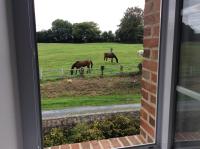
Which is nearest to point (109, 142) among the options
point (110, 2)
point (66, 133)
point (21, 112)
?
point (66, 133)

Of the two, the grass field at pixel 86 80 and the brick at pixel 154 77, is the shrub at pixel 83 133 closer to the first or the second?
the grass field at pixel 86 80

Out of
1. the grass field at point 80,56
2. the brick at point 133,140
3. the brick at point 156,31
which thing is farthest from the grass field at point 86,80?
the brick at point 133,140

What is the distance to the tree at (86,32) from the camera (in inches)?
41.2

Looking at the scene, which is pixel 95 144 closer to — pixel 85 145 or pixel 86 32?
pixel 85 145

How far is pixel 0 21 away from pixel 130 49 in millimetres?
665

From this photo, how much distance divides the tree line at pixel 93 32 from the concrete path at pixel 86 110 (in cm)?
35

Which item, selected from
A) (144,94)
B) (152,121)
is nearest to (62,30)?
(144,94)

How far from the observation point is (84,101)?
1109mm

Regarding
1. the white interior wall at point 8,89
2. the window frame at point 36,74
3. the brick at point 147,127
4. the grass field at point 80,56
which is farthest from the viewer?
the brick at point 147,127

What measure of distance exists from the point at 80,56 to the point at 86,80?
0.13 meters

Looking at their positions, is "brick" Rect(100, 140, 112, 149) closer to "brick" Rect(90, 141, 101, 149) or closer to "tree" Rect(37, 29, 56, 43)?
"brick" Rect(90, 141, 101, 149)

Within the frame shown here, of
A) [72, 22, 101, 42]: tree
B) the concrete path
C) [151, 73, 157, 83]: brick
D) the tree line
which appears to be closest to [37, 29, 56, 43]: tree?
the tree line

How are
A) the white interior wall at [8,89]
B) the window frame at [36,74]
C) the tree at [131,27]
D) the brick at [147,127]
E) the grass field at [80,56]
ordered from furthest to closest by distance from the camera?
the brick at [147,127] < the tree at [131,27] < the grass field at [80,56] < the window frame at [36,74] < the white interior wall at [8,89]

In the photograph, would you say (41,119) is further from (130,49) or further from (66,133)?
(130,49)
